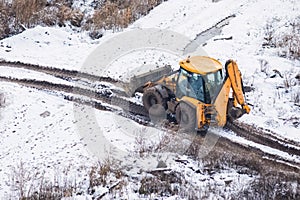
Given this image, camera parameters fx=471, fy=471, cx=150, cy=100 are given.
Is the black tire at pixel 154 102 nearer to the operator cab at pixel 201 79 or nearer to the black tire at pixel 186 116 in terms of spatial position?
A: the black tire at pixel 186 116

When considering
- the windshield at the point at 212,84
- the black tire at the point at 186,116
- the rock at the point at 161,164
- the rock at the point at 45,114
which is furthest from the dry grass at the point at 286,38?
the rock at the point at 45,114

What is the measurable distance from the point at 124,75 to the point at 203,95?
4.80 meters

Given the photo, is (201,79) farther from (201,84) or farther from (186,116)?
(186,116)

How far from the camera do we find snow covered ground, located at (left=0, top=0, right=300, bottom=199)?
12250 mm

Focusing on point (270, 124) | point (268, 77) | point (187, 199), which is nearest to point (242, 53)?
point (268, 77)

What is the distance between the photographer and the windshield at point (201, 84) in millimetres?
12281

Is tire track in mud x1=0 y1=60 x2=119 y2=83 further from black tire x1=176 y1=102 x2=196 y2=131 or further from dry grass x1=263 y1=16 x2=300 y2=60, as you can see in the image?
dry grass x1=263 y1=16 x2=300 y2=60

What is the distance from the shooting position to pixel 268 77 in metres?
15.8

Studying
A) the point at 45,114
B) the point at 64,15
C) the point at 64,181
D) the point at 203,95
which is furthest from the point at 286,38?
the point at 64,181

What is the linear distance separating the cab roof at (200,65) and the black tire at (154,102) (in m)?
1.37

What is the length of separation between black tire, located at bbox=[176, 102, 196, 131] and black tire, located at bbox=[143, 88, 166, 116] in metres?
0.68

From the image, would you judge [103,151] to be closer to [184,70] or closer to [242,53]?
[184,70]

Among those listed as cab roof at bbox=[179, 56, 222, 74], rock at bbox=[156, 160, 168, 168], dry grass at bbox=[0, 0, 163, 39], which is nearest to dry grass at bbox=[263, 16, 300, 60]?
cab roof at bbox=[179, 56, 222, 74]

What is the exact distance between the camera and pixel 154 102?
13.6 m
